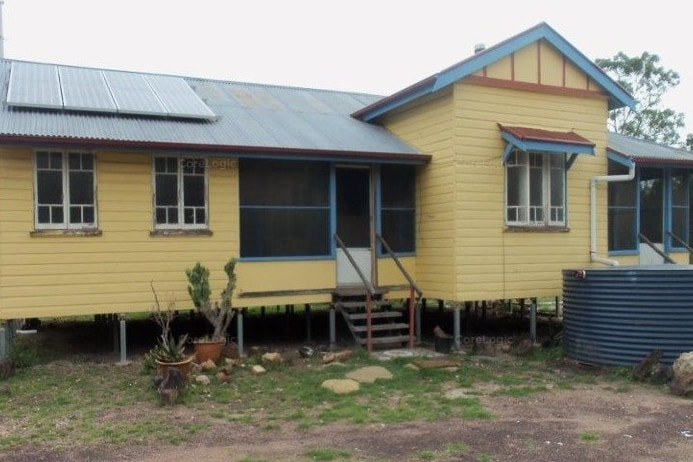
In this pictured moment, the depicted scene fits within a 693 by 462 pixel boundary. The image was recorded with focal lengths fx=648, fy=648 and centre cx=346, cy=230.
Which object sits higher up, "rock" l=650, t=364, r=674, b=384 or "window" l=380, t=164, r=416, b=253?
"window" l=380, t=164, r=416, b=253

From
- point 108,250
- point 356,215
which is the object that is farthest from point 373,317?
point 108,250

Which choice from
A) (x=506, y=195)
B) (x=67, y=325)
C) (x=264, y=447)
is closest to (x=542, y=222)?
(x=506, y=195)

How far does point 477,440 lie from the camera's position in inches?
254

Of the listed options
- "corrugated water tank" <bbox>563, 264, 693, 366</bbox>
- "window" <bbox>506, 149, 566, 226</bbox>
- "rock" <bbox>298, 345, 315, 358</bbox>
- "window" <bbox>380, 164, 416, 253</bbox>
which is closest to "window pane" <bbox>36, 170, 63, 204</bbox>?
"rock" <bbox>298, 345, 315, 358</bbox>

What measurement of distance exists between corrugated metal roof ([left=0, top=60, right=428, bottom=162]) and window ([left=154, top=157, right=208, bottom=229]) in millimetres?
521

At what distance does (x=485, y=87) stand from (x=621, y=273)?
4164mm

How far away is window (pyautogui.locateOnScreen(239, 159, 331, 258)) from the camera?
11.6 metres

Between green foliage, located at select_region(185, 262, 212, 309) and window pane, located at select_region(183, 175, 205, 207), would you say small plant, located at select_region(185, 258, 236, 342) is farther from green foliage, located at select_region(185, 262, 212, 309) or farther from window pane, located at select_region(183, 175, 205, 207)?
window pane, located at select_region(183, 175, 205, 207)

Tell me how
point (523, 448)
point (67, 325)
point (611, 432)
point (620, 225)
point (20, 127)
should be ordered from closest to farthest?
1. point (523, 448)
2. point (611, 432)
3. point (20, 127)
4. point (620, 225)
5. point (67, 325)

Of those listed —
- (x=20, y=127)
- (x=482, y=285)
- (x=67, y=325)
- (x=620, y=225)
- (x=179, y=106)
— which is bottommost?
(x=67, y=325)

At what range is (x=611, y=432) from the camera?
6766 mm

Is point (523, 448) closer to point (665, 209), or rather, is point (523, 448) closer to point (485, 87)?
point (485, 87)

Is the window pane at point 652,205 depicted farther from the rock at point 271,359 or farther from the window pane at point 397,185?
the rock at point 271,359

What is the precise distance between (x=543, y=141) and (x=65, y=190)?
8074 millimetres
